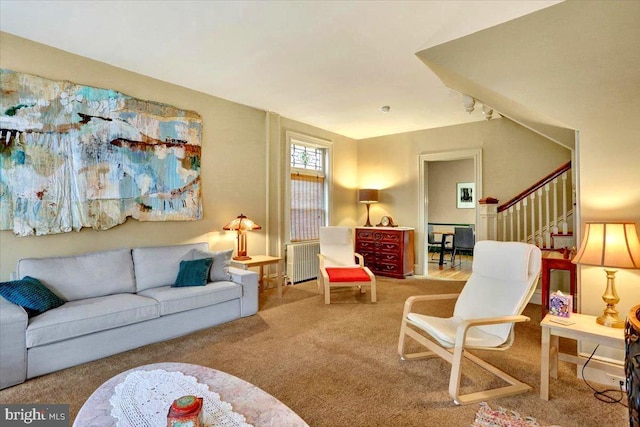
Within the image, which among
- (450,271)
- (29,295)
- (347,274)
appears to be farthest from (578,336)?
(450,271)

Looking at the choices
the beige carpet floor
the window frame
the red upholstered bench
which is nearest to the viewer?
the beige carpet floor

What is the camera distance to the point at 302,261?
17.6 ft

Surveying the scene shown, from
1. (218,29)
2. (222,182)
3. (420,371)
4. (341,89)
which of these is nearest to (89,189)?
(222,182)

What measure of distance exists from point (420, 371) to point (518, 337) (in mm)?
1325

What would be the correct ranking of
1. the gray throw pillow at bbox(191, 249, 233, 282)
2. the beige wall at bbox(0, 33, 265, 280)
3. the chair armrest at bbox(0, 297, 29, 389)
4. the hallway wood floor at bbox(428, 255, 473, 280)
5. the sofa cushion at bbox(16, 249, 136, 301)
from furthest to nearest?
the hallway wood floor at bbox(428, 255, 473, 280) → the gray throw pillow at bbox(191, 249, 233, 282) → the beige wall at bbox(0, 33, 265, 280) → the sofa cushion at bbox(16, 249, 136, 301) → the chair armrest at bbox(0, 297, 29, 389)

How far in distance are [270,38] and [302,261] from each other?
342 centimetres

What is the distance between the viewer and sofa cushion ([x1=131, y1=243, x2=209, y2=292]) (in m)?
3.32

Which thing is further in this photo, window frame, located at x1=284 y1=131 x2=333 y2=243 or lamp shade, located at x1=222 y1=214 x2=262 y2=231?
window frame, located at x1=284 y1=131 x2=333 y2=243

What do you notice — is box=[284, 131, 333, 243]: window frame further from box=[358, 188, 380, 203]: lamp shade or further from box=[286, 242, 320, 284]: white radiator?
box=[358, 188, 380, 203]: lamp shade

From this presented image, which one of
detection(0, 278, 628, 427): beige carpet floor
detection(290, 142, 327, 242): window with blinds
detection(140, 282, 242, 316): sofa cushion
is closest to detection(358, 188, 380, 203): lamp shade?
detection(290, 142, 327, 242): window with blinds

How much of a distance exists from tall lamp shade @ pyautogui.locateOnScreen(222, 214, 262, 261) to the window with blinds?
4.15 feet

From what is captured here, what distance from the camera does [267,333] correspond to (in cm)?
315

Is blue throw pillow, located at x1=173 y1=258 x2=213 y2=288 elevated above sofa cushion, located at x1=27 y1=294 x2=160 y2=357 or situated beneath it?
elevated above

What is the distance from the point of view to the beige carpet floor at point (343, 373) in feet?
6.35
